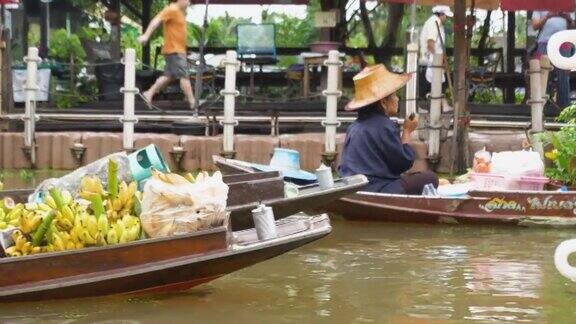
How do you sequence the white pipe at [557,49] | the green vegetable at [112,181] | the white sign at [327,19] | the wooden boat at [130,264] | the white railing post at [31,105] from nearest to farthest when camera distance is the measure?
the wooden boat at [130,264] < the green vegetable at [112,181] < the white pipe at [557,49] < the white railing post at [31,105] < the white sign at [327,19]

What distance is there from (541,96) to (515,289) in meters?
6.08

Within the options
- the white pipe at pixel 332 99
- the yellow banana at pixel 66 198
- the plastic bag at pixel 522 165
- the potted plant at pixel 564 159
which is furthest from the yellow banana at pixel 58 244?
the white pipe at pixel 332 99

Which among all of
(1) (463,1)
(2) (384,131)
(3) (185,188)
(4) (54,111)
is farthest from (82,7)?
(3) (185,188)

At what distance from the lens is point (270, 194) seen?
30.5 ft

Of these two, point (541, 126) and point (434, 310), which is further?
point (541, 126)

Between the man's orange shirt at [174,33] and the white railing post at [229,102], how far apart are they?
5.75ft

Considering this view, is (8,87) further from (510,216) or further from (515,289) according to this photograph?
(515,289)

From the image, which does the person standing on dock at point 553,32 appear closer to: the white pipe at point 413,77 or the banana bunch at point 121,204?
the white pipe at point 413,77

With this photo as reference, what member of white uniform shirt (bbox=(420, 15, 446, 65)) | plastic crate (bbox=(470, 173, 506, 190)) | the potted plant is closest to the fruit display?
plastic crate (bbox=(470, 173, 506, 190))

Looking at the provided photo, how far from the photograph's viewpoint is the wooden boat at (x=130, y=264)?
7.07 m

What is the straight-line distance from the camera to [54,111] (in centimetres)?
1593

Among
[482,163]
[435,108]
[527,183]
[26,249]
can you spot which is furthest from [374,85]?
[26,249]

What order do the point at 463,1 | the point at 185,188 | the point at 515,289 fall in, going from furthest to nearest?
the point at 463,1 → the point at 515,289 → the point at 185,188

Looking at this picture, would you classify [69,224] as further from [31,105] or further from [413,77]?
[31,105]
